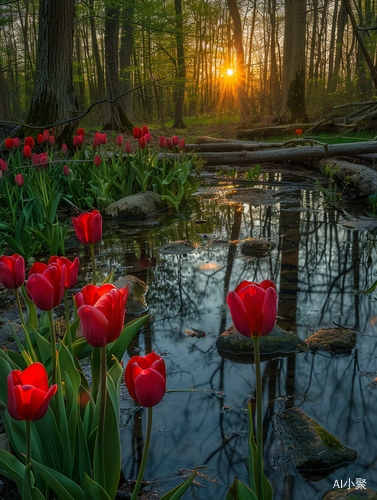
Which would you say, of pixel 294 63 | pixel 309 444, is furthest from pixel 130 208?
pixel 294 63

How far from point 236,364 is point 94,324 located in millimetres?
1593

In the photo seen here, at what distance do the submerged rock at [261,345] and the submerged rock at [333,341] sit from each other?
0.23 feet

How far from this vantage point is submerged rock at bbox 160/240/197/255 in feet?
14.2

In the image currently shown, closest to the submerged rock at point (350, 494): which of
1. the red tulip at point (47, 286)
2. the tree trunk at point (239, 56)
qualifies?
the red tulip at point (47, 286)

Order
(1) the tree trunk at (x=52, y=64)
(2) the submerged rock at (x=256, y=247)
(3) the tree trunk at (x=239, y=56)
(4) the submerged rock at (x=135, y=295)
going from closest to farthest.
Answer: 1. (4) the submerged rock at (x=135, y=295)
2. (2) the submerged rock at (x=256, y=247)
3. (1) the tree trunk at (x=52, y=64)
4. (3) the tree trunk at (x=239, y=56)

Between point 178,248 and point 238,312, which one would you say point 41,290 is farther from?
point 178,248

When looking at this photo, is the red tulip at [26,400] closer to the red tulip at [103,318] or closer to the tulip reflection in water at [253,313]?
the red tulip at [103,318]

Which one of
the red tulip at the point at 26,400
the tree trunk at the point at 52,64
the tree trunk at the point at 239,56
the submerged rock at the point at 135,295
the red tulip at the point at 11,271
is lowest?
the submerged rock at the point at 135,295

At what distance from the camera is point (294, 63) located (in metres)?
14.3

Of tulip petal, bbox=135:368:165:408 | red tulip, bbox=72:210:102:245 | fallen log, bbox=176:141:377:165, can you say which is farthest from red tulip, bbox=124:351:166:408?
fallen log, bbox=176:141:377:165

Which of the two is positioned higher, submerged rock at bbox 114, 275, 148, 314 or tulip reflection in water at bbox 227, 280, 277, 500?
tulip reflection in water at bbox 227, 280, 277, 500

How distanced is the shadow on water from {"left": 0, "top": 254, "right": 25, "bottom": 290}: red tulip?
81cm

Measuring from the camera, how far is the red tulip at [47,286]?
111 centimetres

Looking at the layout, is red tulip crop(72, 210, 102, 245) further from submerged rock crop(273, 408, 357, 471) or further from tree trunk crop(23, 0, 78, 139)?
tree trunk crop(23, 0, 78, 139)
